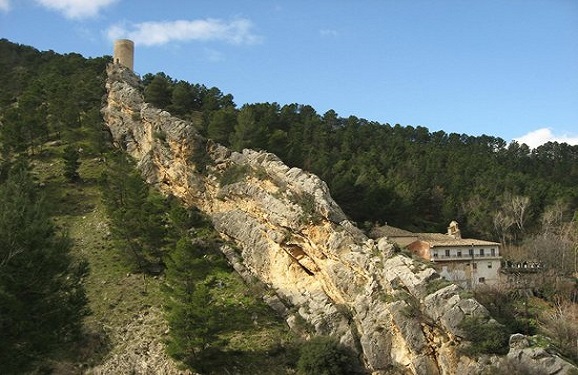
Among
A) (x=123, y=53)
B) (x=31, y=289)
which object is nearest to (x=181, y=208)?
(x=31, y=289)

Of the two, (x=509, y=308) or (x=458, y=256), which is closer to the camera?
(x=509, y=308)

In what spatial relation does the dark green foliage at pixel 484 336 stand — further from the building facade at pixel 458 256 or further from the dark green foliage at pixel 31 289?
the dark green foliage at pixel 31 289

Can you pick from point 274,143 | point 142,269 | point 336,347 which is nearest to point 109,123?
point 274,143

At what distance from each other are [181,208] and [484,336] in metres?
27.8

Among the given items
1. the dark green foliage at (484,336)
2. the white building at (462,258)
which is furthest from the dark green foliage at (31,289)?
the white building at (462,258)

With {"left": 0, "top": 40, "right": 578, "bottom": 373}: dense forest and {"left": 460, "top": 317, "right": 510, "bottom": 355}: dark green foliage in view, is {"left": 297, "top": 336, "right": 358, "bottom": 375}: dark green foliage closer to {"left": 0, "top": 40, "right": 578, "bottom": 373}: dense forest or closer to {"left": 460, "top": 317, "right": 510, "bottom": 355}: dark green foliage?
{"left": 0, "top": 40, "right": 578, "bottom": 373}: dense forest

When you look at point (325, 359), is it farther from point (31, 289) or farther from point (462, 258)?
point (462, 258)

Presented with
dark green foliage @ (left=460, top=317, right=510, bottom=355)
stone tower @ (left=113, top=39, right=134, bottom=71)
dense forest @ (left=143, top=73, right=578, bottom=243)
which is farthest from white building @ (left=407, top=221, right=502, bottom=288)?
stone tower @ (left=113, top=39, right=134, bottom=71)

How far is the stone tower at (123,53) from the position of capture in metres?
89.1

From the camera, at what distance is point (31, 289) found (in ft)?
82.2

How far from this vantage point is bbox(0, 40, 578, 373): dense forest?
26312mm

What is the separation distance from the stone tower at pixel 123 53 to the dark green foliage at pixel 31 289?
65719 millimetres

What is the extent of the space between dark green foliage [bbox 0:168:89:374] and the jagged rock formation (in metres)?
17.3

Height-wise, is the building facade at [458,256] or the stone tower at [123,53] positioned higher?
the stone tower at [123,53]
